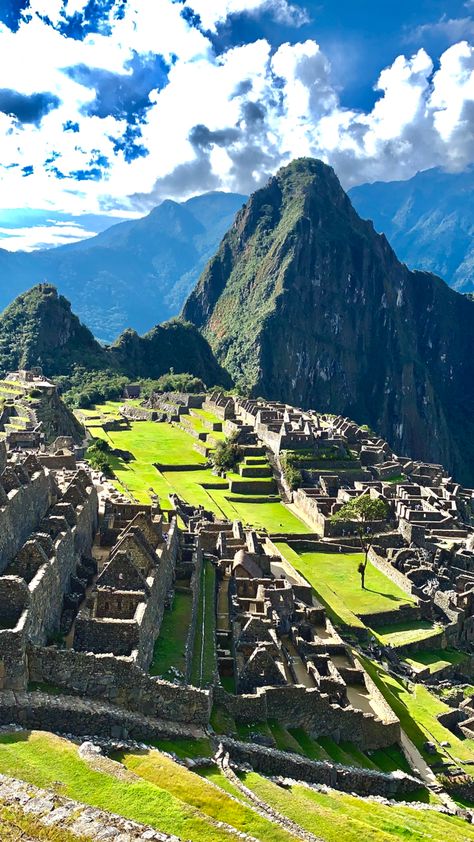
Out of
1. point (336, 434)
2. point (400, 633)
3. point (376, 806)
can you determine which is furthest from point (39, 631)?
point (336, 434)

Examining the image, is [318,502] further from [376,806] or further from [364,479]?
[376,806]

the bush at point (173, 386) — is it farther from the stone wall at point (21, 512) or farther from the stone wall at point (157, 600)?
the stone wall at point (21, 512)

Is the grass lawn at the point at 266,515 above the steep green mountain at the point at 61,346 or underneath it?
underneath

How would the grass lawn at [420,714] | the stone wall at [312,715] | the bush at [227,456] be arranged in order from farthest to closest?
the bush at [227,456], the grass lawn at [420,714], the stone wall at [312,715]

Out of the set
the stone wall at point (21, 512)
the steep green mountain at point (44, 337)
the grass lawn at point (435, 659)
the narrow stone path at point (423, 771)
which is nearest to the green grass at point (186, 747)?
the stone wall at point (21, 512)

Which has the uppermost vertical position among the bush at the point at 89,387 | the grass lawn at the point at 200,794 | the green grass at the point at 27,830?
the bush at the point at 89,387

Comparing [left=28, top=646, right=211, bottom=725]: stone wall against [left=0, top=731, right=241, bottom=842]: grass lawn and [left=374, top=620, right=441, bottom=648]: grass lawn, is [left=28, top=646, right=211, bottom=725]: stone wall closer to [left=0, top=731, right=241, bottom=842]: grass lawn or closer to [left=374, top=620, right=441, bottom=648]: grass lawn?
[left=0, top=731, right=241, bottom=842]: grass lawn

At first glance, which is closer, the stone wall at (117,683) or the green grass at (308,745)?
the stone wall at (117,683)

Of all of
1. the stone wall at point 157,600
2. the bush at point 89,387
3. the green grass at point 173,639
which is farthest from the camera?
the bush at point 89,387
